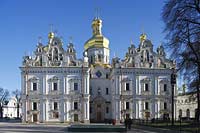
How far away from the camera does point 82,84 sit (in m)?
76.6

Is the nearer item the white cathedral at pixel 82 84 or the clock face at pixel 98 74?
the white cathedral at pixel 82 84

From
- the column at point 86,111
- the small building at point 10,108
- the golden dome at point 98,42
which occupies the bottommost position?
the small building at point 10,108

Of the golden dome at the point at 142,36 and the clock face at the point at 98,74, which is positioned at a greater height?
the golden dome at the point at 142,36

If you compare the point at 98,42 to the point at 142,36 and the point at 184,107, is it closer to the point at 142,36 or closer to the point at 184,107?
the point at 142,36

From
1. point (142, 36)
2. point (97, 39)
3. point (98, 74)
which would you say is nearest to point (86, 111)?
point (98, 74)

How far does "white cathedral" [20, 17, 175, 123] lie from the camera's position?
7600 cm

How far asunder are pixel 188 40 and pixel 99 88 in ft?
166

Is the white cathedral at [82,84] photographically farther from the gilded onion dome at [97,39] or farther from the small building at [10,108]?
the small building at [10,108]

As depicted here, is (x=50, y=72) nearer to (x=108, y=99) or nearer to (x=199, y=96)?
(x=108, y=99)

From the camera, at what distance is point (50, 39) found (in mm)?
79625

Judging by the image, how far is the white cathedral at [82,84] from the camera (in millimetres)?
76000

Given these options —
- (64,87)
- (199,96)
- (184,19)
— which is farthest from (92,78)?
(184,19)

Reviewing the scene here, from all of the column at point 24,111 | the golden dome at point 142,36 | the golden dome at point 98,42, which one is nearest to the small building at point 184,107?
the golden dome at point 142,36

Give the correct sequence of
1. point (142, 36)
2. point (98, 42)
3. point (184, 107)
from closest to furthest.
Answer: point (142, 36) < point (98, 42) < point (184, 107)
